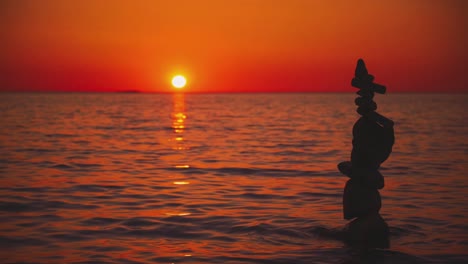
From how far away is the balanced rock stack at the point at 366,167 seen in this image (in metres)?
12.7

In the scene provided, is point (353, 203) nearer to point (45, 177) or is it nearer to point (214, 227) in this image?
point (214, 227)

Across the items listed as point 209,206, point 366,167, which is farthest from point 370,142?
point 209,206

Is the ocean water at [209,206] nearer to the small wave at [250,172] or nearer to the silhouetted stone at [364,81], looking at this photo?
the small wave at [250,172]

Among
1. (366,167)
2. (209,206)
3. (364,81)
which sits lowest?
(209,206)

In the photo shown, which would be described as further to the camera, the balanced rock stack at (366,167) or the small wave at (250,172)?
the small wave at (250,172)

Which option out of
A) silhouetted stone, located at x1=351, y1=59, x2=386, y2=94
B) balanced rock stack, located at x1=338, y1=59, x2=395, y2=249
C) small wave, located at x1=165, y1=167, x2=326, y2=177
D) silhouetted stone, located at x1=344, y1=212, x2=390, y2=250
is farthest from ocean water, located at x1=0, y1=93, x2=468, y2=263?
silhouetted stone, located at x1=351, y1=59, x2=386, y2=94

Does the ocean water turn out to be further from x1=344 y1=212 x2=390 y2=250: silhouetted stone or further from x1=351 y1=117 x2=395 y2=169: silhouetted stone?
x1=351 y1=117 x2=395 y2=169: silhouetted stone

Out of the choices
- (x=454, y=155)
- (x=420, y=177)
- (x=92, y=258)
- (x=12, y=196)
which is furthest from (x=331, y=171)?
(x=92, y=258)

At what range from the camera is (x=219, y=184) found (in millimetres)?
21156

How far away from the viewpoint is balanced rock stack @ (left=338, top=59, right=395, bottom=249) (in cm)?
1273

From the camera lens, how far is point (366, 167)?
1295 centimetres

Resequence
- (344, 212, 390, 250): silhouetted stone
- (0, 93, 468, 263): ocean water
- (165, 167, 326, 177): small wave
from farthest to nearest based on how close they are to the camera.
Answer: (165, 167, 326, 177): small wave
(344, 212, 390, 250): silhouetted stone
(0, 93, 468, 263): ocean water

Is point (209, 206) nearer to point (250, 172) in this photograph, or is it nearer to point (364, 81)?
point (364, 81)

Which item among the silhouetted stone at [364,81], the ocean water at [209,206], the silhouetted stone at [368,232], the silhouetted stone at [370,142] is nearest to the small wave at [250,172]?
the ocean water at [209,206]
